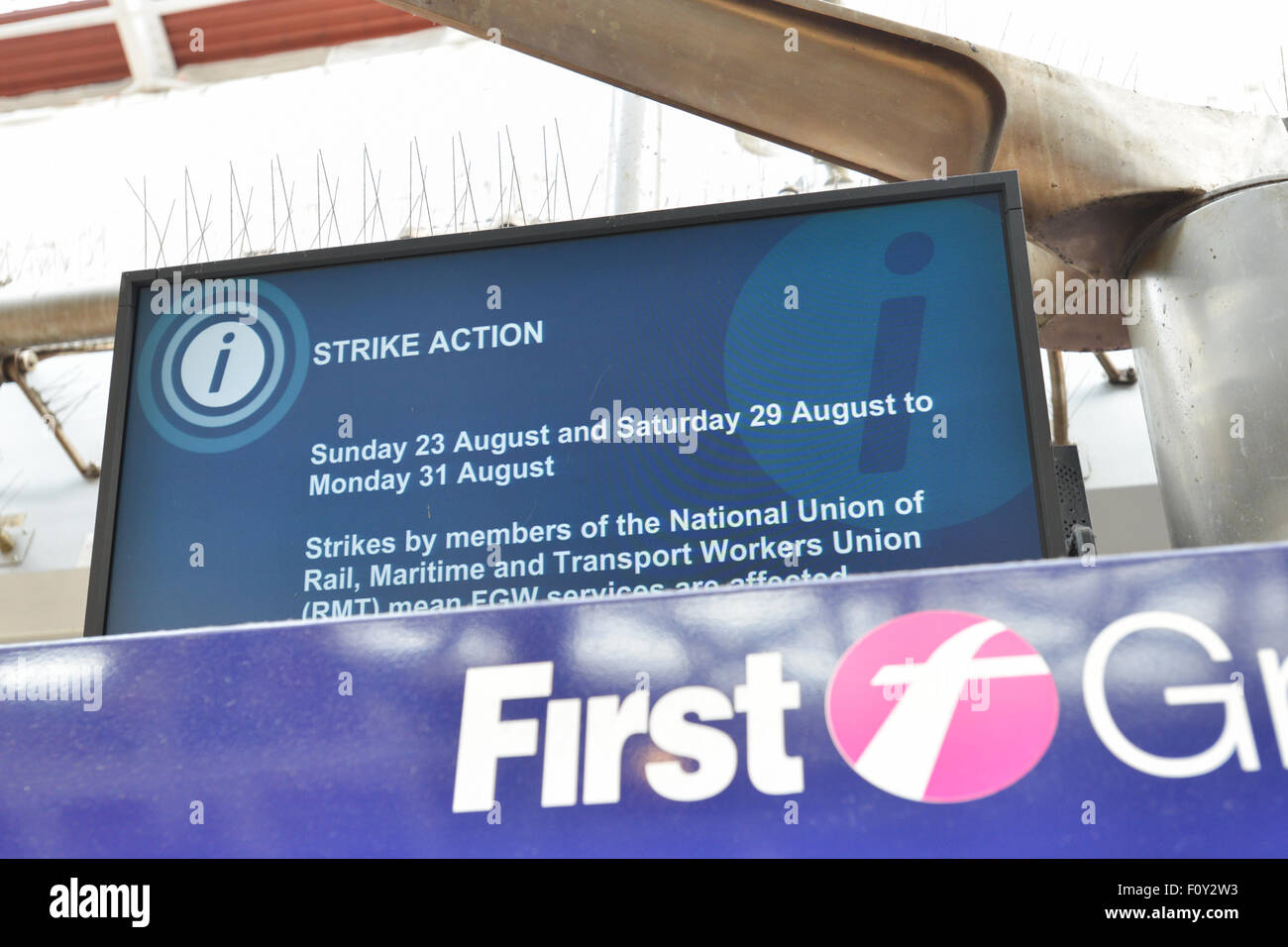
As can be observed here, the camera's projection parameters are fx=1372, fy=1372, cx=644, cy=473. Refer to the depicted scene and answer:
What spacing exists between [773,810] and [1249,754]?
2.10 feet

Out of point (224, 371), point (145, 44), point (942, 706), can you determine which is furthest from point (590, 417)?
point (145, 44)

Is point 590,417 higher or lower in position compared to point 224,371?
lower

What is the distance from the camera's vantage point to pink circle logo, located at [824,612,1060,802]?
1.91 meters

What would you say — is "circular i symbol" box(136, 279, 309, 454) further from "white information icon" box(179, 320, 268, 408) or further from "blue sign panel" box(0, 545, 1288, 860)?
"blue sign panel" box(0, 545, 1288, 860)

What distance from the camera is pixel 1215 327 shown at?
358 cm

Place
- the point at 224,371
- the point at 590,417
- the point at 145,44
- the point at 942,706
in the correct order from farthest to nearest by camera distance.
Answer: the point at 145,44, the point at 224,371, the point at 590,417, the point at 942,706

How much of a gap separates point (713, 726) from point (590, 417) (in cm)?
120

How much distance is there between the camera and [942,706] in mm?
2016

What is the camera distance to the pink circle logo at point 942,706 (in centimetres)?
191

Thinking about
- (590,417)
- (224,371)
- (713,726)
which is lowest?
(713,726)

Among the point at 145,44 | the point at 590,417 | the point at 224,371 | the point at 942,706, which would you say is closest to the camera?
the point at 942,706

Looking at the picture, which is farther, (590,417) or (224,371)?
(224,371)

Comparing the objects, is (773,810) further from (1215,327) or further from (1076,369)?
(1076,369)

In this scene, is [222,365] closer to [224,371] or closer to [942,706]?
[224,371]
